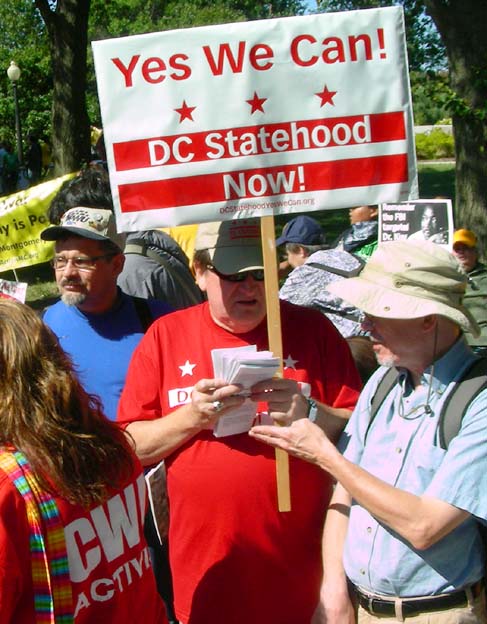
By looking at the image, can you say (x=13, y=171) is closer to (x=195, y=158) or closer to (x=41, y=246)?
(x=41, y=246)

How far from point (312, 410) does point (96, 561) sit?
97 cm

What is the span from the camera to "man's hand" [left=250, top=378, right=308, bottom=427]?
2709 millimetres

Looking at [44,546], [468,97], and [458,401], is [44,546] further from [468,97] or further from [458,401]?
[468,97]

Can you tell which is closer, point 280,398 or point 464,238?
point 280,398

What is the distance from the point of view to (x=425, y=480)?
2.48 metres

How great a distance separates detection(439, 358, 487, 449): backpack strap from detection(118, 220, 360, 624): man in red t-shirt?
1.51 feet

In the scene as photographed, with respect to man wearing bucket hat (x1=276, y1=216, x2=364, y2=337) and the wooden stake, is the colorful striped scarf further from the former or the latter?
man wearing bucket hat (x1=276, y1=216, x2=364, y2=337)

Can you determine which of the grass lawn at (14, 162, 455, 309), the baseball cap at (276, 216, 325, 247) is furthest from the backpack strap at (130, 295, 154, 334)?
the grass lawn at (14, 162, 455, 309)

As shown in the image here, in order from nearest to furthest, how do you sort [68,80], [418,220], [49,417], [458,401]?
[49,417] < [458,401] < [418,220] < [68,80]

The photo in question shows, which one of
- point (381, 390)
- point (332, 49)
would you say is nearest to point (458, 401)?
point (381, 390)

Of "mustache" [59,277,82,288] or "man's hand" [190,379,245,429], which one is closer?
"man's hand" [190,379,245,429]

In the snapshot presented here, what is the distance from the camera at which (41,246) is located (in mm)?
6805

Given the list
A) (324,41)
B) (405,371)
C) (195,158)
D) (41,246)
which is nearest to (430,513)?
(405,371)

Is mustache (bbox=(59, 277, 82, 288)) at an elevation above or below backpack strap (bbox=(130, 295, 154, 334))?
above
